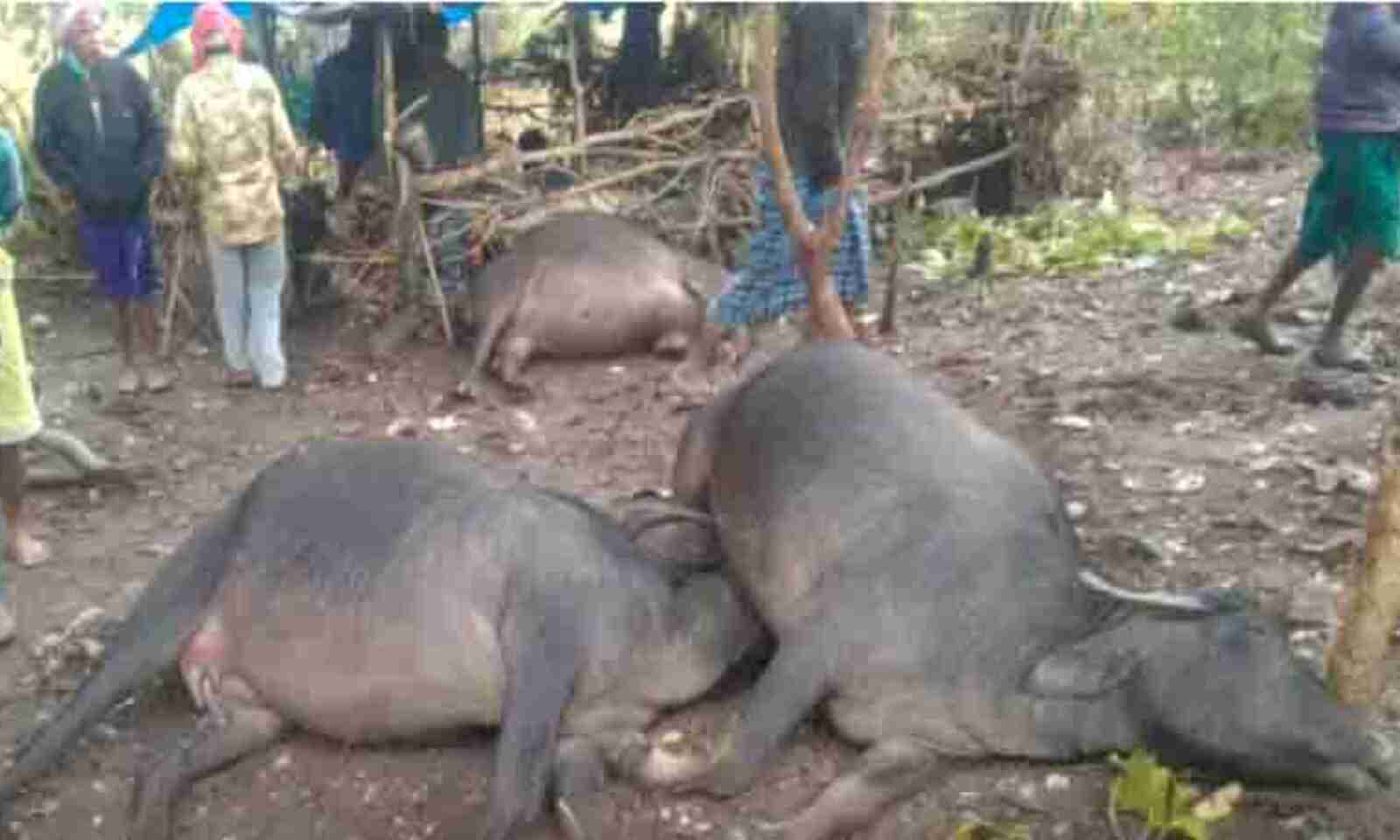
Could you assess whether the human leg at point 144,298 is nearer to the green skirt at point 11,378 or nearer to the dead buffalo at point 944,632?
the green skirt at point 11,378

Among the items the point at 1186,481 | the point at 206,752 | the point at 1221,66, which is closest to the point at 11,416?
the point at 206,752

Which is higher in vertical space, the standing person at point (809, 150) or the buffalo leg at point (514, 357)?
the standing person at point (809, 150)

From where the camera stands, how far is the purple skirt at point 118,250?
7.96 metres

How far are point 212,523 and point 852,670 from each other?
199cm

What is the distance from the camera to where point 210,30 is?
7797 millimetres

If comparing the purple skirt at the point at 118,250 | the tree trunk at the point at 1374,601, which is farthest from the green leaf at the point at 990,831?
the purple skirt at the point at 118,250

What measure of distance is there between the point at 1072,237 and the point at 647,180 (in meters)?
2.78

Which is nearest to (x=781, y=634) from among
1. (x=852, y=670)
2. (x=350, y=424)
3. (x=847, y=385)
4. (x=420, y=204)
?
(x=852, y=670)

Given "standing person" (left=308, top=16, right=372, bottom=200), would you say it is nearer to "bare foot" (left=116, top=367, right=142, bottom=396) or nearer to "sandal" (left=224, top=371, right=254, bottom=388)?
"sandal" (left=224, top=371, right=254, bottom=388)

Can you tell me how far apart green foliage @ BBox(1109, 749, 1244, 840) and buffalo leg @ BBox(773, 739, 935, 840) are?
516 mm

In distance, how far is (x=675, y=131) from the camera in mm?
8906

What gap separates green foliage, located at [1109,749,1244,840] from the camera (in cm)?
344

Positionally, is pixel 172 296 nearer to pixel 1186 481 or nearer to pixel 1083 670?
pixel 1186 481

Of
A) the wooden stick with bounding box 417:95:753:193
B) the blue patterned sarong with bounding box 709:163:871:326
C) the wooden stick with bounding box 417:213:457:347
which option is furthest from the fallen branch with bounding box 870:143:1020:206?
the wooden stick with bounding box 417:213:457:347
